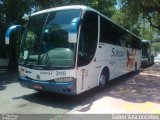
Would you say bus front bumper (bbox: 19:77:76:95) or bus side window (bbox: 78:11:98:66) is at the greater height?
bus side window (bbox: 78:11:98:66)

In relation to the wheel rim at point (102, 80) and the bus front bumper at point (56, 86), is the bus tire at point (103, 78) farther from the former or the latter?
the bus front bumper at point (56, 86)

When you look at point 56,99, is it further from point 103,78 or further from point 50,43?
point 103,78

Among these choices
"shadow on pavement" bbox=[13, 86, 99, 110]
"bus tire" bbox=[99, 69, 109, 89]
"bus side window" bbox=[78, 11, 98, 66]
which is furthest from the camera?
"bus tire" bbox=[99, 69, 109, 89]

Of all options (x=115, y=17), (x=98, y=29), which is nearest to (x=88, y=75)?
(x=98, y=29)

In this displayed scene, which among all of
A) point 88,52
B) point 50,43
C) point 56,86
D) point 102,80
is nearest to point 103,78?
point 102,80

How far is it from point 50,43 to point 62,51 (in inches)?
24.1

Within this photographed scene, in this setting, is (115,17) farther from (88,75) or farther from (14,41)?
(88,75)

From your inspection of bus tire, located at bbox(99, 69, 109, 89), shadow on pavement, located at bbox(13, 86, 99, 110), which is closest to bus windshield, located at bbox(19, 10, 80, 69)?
shadow on pavement, located at bbox(13, 86, 99, 110)

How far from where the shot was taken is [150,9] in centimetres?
2347

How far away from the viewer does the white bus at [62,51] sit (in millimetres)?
7789

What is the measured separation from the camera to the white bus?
779 cm

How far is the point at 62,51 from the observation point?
25.9ft

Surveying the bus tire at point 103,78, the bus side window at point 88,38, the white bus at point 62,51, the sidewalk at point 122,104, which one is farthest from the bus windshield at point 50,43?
the bus tire at point 103,78

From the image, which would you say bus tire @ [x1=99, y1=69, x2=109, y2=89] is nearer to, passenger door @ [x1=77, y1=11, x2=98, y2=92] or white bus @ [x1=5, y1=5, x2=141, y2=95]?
white bus @ [x1=5, y1=5, x2=141, y2=95]
